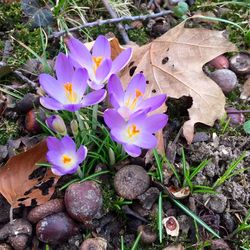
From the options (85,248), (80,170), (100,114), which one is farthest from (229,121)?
(85,248)

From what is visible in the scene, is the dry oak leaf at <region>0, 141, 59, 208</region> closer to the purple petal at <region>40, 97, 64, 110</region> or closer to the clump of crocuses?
the clump of crocuses

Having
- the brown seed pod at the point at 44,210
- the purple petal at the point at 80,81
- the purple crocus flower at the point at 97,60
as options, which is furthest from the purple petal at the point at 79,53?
the brown seed pod at the point at 44,210

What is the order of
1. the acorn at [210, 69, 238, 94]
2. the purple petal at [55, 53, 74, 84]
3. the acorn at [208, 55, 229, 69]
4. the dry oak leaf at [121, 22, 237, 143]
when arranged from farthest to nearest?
the acorn at [208, 55, 229, 69] < the acorn at [210, 69, 238, 94] < the dry oak leaf at [121, 22, 237, 143] < the purple petal at [55, 53, 74, 84]

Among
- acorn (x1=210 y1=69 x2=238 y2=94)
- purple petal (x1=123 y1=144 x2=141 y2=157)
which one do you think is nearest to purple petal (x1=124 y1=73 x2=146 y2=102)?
purple petal (x1=123 y1=144 x2=141 y2=157)

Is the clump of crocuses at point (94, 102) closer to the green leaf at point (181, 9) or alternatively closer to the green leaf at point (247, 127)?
the green leaf at point (247, 127)

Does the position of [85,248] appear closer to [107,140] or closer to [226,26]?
[107,140]

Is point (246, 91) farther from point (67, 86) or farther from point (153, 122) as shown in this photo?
point (67, 86)

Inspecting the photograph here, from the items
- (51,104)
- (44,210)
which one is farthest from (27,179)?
(51,104)
